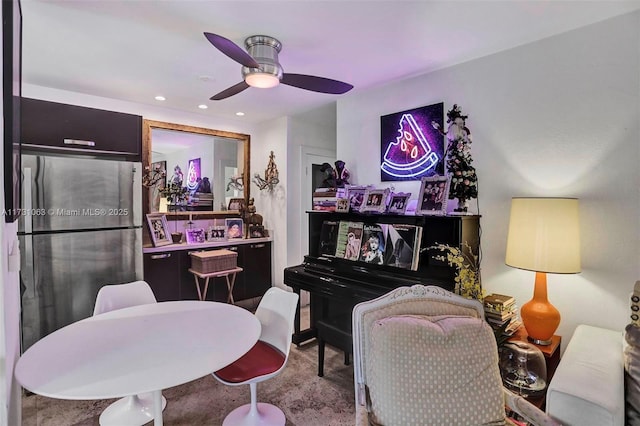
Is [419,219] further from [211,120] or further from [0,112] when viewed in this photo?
[211,120]

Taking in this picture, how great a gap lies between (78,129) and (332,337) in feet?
9.35

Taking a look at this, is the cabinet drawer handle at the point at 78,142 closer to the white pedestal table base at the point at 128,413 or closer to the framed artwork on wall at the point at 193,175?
the framed artwork on wall at the point at 193,175

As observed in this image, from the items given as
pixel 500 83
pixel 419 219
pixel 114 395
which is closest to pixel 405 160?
pixel 419 219

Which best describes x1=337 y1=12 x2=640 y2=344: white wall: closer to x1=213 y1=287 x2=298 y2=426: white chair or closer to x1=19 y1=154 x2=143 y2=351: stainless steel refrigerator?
x1=213 y1=287 x2=298 y2=426: white chair

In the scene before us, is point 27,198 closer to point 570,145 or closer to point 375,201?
point 375,201

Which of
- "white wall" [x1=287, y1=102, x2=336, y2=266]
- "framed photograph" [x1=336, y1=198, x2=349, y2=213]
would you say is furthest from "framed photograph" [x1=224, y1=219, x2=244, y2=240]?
"framed photograph" [x1=336, y1=198, x2=349, y2=213]

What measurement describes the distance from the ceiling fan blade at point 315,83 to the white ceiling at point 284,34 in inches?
10.2

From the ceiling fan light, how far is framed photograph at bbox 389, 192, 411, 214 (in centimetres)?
132

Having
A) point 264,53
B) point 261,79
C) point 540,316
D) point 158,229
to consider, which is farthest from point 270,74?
point 158,229

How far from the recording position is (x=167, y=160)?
3953mm

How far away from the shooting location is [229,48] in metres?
1.64

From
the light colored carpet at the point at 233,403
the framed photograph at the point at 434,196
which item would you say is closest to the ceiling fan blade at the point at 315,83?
the framed photograph at the point at 434,196

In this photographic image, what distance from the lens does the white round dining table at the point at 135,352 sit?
123 cm

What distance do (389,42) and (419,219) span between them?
1276 mm
